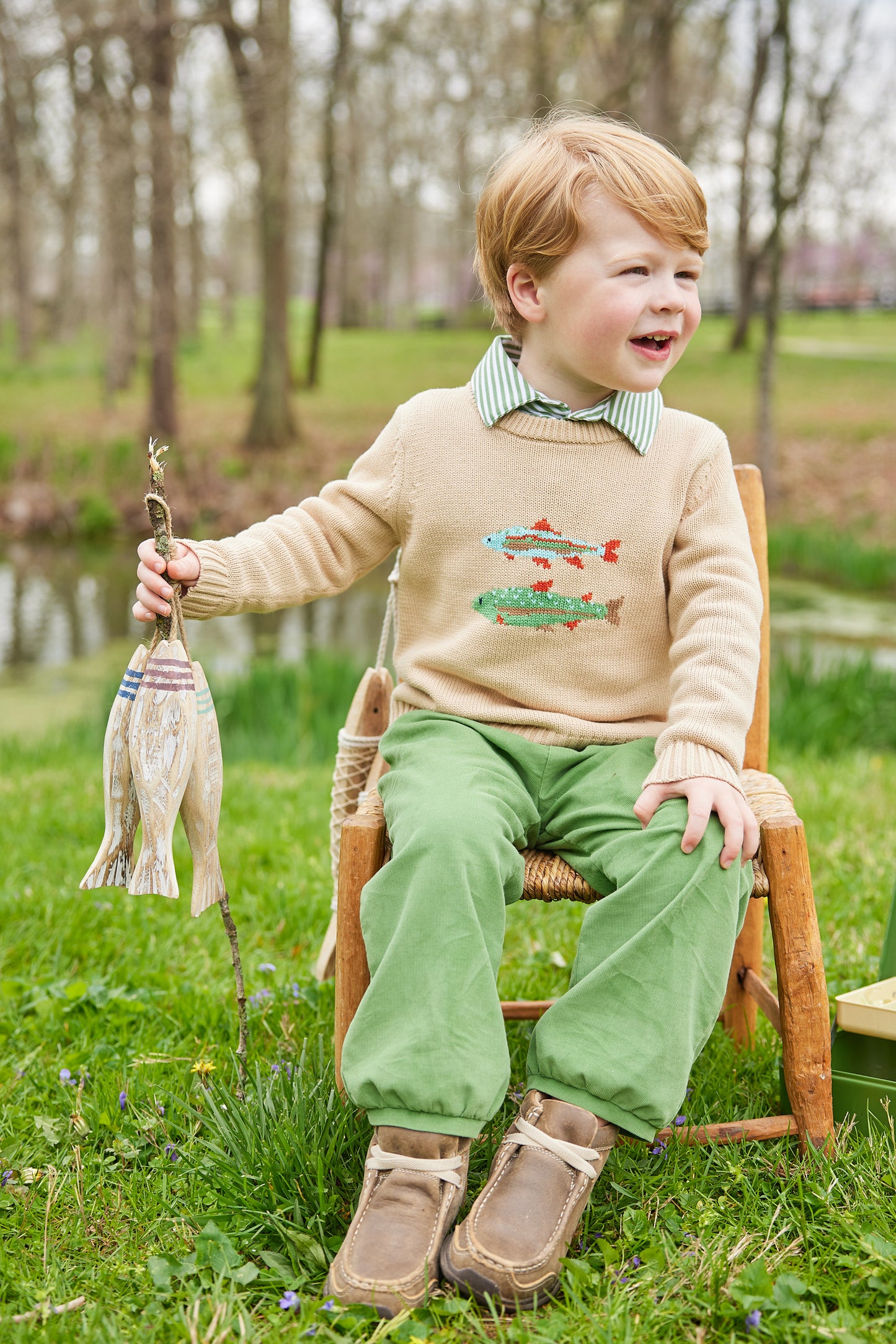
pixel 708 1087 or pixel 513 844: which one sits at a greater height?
pixel 513 844

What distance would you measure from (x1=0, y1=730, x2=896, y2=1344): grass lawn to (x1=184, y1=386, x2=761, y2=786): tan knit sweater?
625mm

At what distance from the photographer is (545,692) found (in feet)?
6.28

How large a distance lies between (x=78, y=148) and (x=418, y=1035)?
13110 mm

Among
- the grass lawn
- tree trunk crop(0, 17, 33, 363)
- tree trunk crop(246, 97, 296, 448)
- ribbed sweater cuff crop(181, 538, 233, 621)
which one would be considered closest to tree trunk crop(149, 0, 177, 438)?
tree trunk crop(0, 17, 33, 363)

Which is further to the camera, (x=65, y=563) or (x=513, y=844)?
(x=65, y=563)

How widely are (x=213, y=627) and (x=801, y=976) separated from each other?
6.55 meters

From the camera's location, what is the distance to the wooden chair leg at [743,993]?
213 centimetres

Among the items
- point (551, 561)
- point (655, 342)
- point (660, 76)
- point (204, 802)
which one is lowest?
point (204, 802)

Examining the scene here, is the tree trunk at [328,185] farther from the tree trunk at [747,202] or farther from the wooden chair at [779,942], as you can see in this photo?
the wooden chair at [779,942]

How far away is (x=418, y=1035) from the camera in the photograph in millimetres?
1508

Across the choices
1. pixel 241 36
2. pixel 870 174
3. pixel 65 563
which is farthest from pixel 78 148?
pixel 870 174

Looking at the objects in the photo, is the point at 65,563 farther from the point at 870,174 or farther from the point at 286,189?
the point at 870,174

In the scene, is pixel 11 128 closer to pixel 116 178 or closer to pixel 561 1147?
pixel 116 178

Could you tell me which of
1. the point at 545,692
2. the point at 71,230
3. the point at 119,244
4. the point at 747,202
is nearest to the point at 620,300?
the point at 545,692
